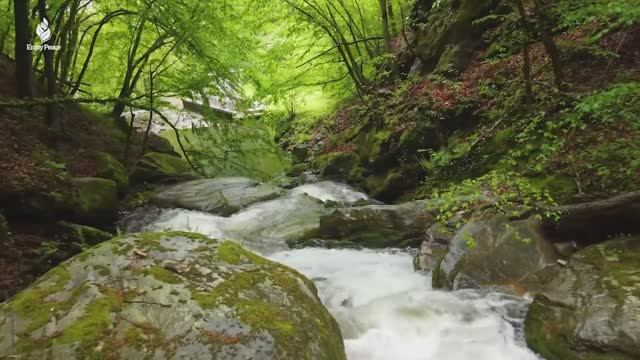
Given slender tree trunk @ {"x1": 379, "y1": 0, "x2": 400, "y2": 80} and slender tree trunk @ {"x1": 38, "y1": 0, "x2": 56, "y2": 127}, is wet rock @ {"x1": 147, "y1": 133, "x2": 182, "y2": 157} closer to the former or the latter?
slender tree trunk @ {"x1": 38, "y1": 0, "x2": 56, "y2": 127}

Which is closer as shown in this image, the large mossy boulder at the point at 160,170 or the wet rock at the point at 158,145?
the large mossy boulder at the point at 160,170

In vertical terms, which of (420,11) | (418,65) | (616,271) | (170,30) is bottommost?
(616,271)

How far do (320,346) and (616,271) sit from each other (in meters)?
3.08

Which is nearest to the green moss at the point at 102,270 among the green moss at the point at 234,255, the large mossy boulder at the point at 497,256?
the green moss at the point at 234,255

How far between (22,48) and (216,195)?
18.1ft

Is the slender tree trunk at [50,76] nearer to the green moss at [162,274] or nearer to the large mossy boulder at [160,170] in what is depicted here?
the large mossy boulder at [160,170]

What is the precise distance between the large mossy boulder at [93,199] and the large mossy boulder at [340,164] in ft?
22.9

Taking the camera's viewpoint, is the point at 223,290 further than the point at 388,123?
No

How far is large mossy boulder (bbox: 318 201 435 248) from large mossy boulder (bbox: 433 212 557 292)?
6.05 ft

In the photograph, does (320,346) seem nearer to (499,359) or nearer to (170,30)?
(499,359)

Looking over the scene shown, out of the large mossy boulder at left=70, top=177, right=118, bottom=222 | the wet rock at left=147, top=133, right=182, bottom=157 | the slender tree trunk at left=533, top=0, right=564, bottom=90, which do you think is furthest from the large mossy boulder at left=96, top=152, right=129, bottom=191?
the slender tree trunk at left=533, top=0, right=564, bottom=90

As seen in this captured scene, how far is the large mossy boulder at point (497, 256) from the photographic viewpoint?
16.9 ft

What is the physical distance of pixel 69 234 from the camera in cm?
702

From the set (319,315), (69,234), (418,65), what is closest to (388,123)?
(418,65)
